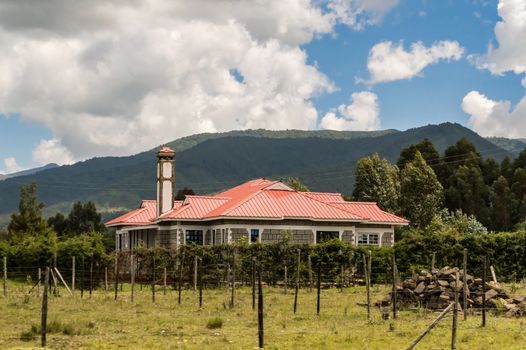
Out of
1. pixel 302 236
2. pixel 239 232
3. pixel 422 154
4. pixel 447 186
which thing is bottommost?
pixel 302 236

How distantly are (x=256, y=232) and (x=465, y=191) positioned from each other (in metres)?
47.8

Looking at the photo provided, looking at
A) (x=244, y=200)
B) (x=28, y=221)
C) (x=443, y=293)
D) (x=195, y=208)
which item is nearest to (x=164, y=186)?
(x=195, y=208)

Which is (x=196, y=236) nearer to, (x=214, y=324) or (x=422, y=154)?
(x=214, y=324)

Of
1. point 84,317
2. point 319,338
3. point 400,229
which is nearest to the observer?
point 319,338

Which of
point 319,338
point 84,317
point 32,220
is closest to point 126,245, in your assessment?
point 32,220

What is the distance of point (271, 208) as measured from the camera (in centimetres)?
5022

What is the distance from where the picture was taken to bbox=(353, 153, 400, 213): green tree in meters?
79.9

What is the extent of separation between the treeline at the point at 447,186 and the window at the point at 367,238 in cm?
2543

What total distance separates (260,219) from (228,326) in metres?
25.9

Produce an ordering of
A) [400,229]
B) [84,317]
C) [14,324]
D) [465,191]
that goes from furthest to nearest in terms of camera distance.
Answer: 1. [465,191]
2. [400,229]
3. [84,317]
4. [14,324]

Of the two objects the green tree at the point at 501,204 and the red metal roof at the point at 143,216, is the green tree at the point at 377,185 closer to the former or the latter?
the green tree at the point at 501,204

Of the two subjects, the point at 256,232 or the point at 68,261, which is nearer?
the point at 68,261

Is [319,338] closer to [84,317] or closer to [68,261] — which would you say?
[84,317]

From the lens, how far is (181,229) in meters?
51.3
